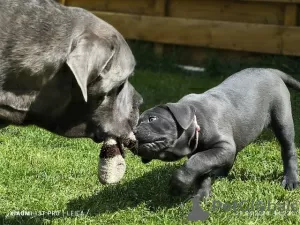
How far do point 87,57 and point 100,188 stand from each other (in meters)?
1.93

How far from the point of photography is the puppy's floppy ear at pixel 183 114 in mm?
4895

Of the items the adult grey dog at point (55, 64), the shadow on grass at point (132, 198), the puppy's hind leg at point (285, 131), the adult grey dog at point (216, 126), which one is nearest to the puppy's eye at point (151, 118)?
the adult grey dog at point (216, 126)

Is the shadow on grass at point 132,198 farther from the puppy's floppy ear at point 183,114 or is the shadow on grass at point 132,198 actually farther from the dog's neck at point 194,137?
the puppy's floppy ear at point 183,114

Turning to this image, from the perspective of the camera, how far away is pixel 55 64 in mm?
3746

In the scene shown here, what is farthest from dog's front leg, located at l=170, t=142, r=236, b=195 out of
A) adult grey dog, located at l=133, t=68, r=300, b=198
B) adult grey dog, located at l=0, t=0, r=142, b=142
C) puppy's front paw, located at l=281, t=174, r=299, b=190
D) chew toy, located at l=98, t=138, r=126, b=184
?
adult grey dog, located at l=0, t=0, r=142, b=142

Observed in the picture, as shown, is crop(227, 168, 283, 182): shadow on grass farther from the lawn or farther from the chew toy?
the chew toy

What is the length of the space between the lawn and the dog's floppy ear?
1361mm

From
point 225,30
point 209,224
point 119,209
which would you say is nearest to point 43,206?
point 119,209

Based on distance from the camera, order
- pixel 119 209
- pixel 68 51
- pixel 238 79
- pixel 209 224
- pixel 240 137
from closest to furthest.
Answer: pixel 68 51 < pixel 209 224 < pixel 119 209 < pixel 240 137 < pixel 238 79

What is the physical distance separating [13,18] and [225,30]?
7319 millimetres

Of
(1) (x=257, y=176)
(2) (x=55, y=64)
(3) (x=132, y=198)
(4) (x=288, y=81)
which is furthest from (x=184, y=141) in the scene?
(2) (x=55, y=64)

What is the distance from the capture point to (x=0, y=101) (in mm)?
3779

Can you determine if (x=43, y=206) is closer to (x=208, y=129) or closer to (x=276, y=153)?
(x=208, y=129)

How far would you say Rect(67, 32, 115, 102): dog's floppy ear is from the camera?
11.5 ft
